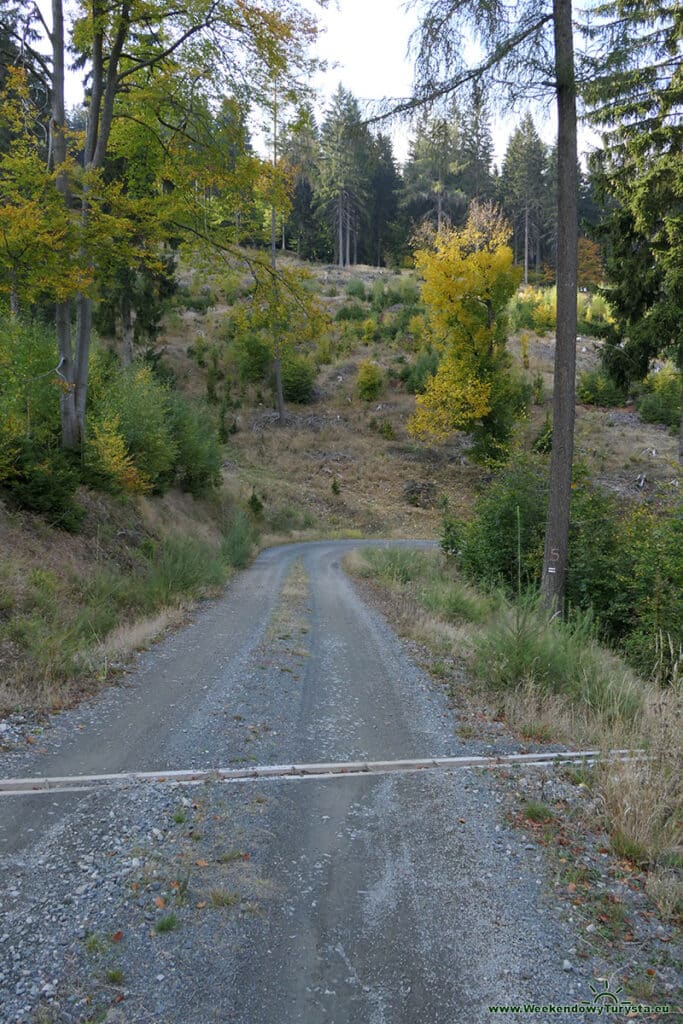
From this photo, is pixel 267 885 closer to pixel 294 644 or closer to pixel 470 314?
pixel 294 644

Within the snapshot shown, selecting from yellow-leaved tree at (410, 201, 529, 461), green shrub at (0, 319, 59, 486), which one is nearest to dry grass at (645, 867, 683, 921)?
green shrub at (0, 319, 59, 486)

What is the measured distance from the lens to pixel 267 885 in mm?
3223

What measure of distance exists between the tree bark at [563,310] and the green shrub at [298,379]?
33076 mm

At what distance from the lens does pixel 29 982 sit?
2.55 m

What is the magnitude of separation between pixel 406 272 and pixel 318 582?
55.3m

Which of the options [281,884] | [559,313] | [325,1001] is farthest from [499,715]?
[559,313]

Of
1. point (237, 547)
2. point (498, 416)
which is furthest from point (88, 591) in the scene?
point (498, 416)

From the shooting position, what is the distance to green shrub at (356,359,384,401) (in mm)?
41719

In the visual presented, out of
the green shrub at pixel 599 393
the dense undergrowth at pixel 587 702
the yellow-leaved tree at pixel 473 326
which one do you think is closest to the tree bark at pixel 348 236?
the yellow-leaved tree at pixel 473 326

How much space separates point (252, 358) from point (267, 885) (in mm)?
40835

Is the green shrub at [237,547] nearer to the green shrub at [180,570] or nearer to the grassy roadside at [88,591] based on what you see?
the grassy roadside at [88,591]

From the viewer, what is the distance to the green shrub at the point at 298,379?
41531 millimetres

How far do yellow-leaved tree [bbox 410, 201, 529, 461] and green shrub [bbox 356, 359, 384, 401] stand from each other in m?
8.11

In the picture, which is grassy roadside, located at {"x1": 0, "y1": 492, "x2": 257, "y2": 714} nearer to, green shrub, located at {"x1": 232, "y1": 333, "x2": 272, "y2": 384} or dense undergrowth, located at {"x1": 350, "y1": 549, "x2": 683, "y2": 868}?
dense undergrowth, located at {"x1": 350, "y1": 549, "x2": 683, "y2": 868}
